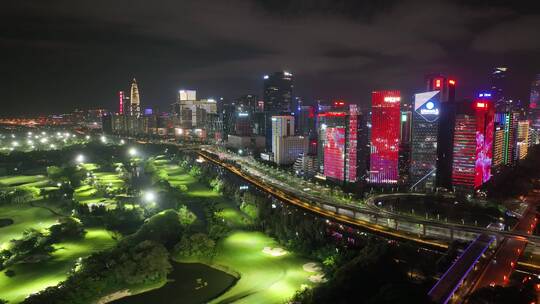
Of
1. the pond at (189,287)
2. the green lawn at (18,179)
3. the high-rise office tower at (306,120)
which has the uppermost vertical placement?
the high-rise office tower at (306,120)

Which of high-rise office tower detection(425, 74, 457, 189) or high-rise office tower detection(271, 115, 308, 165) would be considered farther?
high-rise office tower detection(271, 115, 308, 165)

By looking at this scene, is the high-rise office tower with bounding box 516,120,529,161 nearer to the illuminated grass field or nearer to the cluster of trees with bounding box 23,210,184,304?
the illuminated grass field

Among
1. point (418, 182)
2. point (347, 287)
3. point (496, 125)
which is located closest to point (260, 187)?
point (418, 182)

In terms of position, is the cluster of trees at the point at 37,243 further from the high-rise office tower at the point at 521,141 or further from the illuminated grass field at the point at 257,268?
the high-rise office tower at the point at 521,141

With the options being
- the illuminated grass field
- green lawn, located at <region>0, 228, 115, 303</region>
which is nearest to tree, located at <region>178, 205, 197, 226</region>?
the illuminated grass field

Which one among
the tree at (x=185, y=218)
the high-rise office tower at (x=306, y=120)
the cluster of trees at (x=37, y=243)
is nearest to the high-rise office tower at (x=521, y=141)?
the high-rise office tower at (x=306, y=120)

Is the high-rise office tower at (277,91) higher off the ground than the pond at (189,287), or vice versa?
the high-rise office tower at (277,91)
